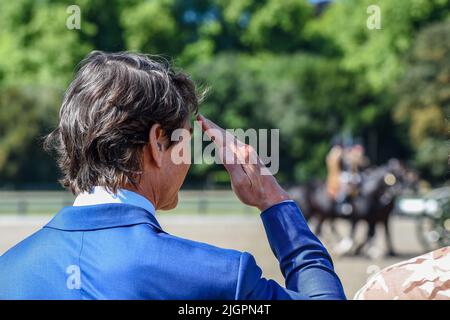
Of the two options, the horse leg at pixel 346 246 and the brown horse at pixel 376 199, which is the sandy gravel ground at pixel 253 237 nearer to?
the horse leg at pixel 346 246

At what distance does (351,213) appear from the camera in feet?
46.2

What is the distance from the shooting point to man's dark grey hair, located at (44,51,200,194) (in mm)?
1556

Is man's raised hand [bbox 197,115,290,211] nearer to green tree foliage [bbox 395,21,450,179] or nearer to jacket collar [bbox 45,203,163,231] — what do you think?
jacket collar [bbox 45,203,163,231]

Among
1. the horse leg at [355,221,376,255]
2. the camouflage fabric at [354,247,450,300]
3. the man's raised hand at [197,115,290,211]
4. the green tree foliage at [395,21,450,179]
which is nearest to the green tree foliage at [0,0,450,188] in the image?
the green tree foliage at [395,21,450,179]

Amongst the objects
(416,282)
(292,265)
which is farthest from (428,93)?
(292,265)

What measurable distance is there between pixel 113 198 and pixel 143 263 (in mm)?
180

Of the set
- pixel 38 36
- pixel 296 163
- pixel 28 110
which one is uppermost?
pixel 38 36

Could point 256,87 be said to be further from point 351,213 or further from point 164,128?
point 164,128

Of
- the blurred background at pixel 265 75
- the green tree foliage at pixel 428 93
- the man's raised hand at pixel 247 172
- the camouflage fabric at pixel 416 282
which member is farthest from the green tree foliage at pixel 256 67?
the man's raised hand at pixel 247 172

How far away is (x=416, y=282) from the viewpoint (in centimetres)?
170

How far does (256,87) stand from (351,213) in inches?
1011

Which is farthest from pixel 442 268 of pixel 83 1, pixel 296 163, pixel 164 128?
pixel 83 1

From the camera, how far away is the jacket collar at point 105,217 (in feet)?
4.88

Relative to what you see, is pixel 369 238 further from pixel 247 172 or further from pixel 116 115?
pixel 116 115
